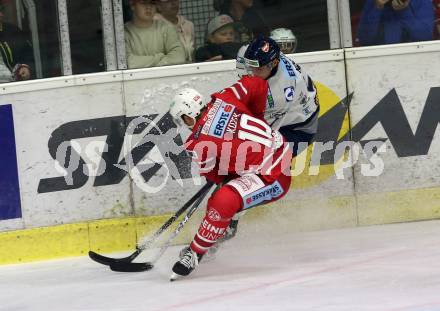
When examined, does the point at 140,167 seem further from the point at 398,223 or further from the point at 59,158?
the point at 398,223

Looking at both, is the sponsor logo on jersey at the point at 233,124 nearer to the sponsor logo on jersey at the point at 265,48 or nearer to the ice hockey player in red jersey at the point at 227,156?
the ice hockey player in red jersey at the point at 227,156

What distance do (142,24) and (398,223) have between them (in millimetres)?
2008

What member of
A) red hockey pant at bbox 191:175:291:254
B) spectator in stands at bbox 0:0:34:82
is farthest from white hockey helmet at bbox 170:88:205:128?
spectator in stands at bbox 0:0:34:82

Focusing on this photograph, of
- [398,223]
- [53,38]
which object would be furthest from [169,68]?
[398,223]

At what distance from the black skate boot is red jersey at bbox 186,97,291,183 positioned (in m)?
0.50

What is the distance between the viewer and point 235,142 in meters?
5.30

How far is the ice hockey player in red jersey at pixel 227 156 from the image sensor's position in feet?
17.1

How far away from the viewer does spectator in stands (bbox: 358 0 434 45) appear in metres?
6.41

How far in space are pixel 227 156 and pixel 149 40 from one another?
1333 mm

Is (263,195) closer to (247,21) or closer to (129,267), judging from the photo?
(129,267)

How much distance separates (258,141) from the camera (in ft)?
17.5

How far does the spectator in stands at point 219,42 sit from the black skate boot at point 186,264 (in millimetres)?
1521

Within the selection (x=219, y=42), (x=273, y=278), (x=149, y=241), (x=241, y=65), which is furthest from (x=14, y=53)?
(x=273, y=278)

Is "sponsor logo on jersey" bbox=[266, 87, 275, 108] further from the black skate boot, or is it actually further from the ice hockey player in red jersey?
the black skate boot
